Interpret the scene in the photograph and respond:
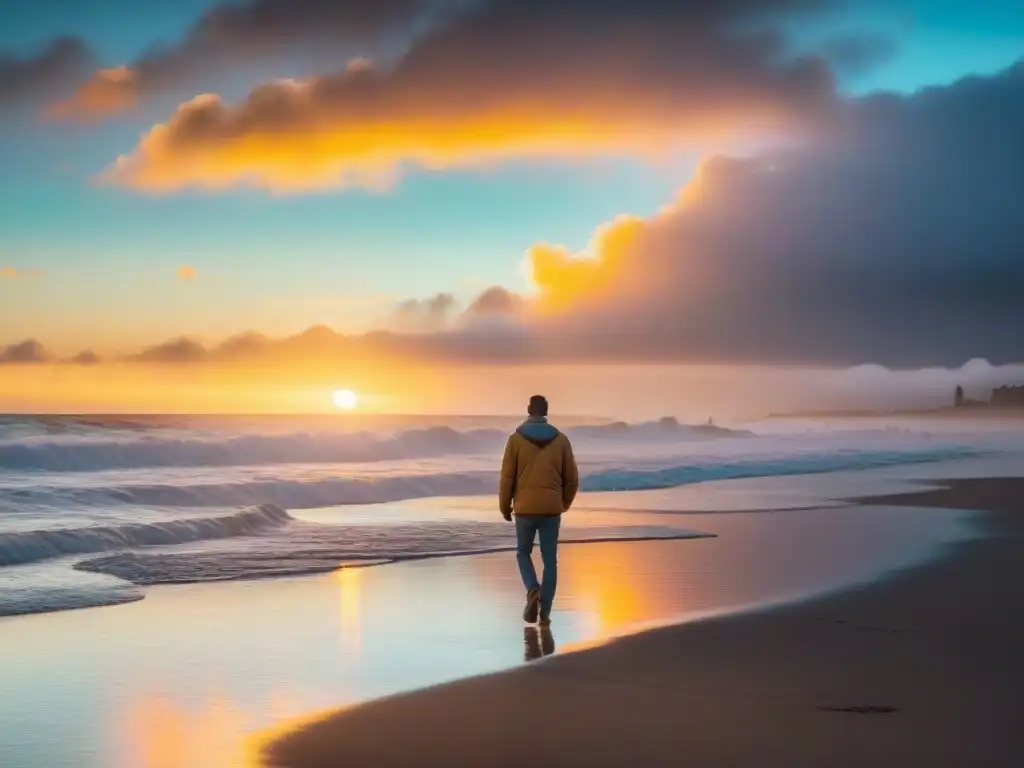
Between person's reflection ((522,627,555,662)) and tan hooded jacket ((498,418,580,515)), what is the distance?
3.68ft

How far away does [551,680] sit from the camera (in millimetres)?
8633

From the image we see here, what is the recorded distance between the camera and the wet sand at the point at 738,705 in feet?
22.1

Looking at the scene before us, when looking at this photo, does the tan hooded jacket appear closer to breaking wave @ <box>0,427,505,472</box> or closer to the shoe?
the shoe

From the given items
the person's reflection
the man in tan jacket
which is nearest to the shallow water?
the person's reflection

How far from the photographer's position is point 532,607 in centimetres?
1103

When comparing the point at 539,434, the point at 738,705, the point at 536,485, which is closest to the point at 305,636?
the point at 536,485

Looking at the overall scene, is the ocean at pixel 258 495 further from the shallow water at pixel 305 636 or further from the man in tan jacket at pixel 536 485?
the man in tan jacket at pixel 536 485

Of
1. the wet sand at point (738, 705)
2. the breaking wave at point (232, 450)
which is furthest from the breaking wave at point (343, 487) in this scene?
the wet sand at point (738, 705)

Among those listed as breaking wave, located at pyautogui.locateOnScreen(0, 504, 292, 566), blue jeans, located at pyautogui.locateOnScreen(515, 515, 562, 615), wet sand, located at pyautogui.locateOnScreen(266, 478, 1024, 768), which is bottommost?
wet sand, located at pyautogui.locateOnScreen(266, 478, 1024, 768)

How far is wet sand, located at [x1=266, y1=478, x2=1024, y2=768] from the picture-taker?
22.1ft

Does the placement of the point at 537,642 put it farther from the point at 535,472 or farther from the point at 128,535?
the point at 128,535

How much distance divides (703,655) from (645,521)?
12841 millimetres

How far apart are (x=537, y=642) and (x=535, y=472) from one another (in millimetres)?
1747

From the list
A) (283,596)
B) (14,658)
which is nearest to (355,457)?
(283,596)
